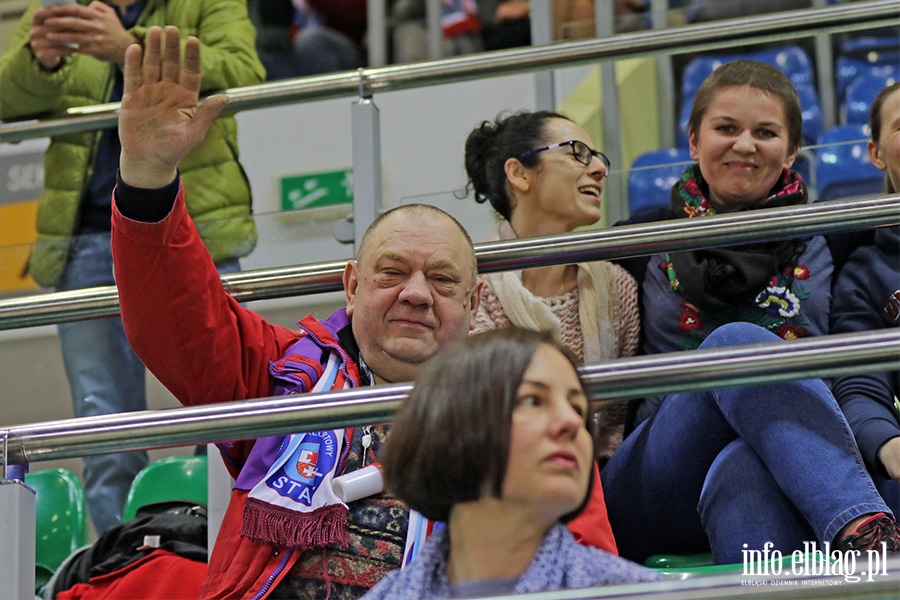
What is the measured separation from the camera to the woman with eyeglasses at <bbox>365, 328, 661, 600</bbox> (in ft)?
4.37

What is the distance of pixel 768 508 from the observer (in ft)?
6.06

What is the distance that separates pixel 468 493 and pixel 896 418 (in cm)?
97

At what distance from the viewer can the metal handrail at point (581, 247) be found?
6.60 ft

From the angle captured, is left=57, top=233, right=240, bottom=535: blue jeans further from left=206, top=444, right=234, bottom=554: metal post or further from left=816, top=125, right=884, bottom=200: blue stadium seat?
left=816, top=125, right=884, bottom=200: blue stadium seat

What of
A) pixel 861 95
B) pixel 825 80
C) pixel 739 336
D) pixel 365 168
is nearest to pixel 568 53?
pixel 365 168

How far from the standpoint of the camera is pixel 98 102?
10.2 feet

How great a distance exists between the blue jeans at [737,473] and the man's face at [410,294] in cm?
34

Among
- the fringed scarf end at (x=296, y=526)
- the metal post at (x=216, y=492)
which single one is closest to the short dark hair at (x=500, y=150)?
the metal post at (x=216, y=492)

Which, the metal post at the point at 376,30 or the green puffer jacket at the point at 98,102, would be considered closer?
the green puffer jacket at the point at 98,102

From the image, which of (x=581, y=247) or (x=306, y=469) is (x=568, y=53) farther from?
(x=306, y=469)

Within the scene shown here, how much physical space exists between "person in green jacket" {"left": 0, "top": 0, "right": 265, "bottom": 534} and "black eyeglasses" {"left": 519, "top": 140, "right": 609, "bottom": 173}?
1.98 feet

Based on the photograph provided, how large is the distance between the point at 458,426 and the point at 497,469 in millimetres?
61

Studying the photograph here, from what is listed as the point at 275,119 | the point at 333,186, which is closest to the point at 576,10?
the point at 333,186

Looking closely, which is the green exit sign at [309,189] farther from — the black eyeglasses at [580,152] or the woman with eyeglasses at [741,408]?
the woman with eyeglasses at [741,408]
